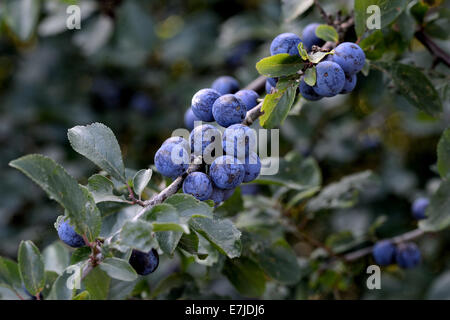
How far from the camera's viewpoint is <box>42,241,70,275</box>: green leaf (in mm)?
1308

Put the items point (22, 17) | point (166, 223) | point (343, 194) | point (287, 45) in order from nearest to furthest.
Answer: point (166, 223) → point (287, 45) → point (343, 194) → point (22, 17)

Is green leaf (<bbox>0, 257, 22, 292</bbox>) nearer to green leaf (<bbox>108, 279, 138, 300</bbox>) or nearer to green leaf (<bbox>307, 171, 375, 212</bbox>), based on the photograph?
green leaf (<bbox>108, 279, 138, 300</bbox>)

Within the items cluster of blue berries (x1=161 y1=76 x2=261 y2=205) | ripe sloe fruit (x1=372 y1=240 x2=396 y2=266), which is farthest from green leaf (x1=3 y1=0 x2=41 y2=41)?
ripe sloe fruit (x1=372 y1=240 x2=396 y2=266)

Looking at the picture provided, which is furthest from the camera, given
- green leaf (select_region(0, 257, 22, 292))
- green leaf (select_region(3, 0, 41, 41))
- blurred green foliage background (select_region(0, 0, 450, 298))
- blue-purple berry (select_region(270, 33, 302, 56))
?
blurred green foliage background (select_region(0, 0, 450, 298))

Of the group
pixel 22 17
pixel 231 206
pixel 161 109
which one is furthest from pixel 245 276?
pixel 161 109

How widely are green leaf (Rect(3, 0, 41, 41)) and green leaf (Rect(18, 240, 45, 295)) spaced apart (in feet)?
4.79

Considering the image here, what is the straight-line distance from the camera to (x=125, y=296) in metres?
1.16

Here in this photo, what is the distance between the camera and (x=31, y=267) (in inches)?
38.7

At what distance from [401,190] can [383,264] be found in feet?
3.15

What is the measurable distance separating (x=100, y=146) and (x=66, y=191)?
164 mm

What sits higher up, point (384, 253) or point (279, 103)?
point (279, 103)

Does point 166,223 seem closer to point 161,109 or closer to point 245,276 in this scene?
point 245,276

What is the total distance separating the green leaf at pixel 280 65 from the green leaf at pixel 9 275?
2.54 ft
